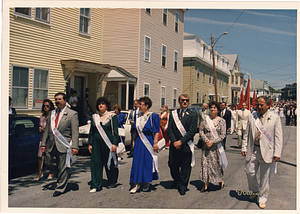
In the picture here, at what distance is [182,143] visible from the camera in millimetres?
5406

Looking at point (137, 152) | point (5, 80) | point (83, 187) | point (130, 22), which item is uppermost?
point (130, 22)

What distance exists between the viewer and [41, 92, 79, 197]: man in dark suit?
5281 mm

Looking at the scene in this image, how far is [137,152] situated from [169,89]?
16.3 metres

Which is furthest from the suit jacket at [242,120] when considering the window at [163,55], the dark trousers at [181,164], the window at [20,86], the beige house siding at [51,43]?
the window at [163,55]

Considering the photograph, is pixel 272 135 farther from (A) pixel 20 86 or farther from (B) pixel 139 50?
(B) pixel 139 50

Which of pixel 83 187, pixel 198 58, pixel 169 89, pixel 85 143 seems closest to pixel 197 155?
pixel 85 143

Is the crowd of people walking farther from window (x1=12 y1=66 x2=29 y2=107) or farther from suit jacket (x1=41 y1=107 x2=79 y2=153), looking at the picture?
window (x1=12 y1=66 x2=29 y2=107)

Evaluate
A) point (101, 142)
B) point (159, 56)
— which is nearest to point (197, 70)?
point (159, 56)

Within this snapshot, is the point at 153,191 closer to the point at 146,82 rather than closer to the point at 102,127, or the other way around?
the point at 102,127

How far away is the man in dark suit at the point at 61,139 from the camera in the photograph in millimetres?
5281

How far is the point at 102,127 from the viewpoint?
556cm

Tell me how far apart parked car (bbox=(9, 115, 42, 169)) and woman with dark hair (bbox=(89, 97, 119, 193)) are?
7.27 feet

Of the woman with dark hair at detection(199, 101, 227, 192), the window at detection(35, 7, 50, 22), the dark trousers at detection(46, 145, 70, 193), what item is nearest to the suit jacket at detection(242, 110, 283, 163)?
the woman with dark hair at detection(199, 101, 227, 192)

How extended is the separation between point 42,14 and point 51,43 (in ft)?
4.22
